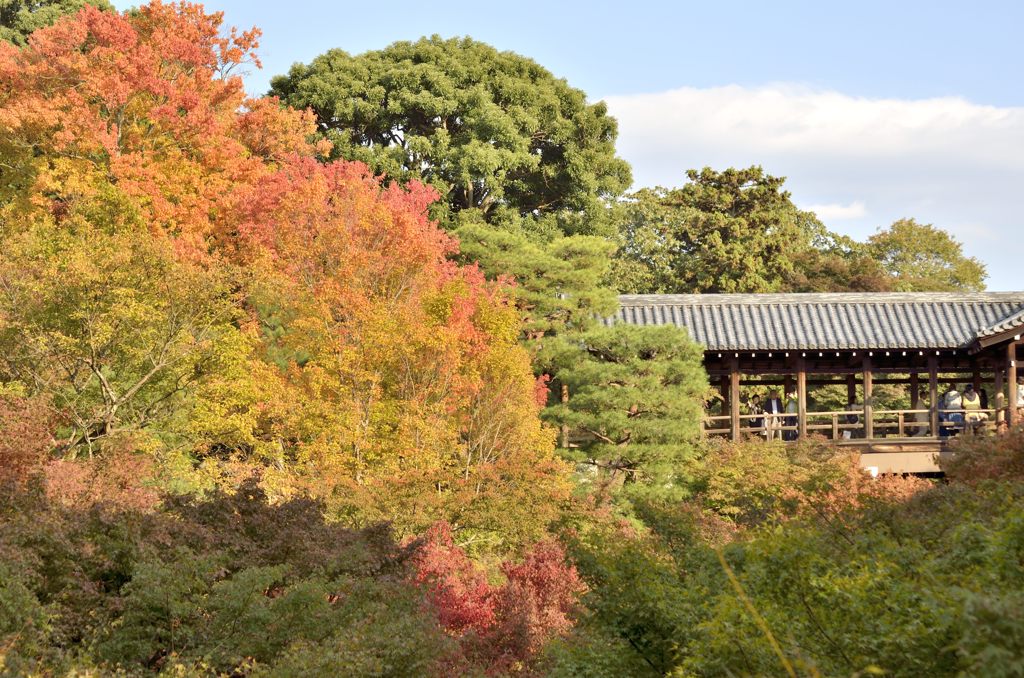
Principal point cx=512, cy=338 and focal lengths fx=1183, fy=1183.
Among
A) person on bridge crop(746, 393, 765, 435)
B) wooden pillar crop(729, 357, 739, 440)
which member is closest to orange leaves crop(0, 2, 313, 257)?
wooden pillar crop(729, 357, 739, 440)

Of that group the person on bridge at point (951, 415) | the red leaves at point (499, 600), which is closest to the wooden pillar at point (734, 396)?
the person on bridge at point (951, 415)

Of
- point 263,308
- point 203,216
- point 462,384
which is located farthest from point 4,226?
point 462,384

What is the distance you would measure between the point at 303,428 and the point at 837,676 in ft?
42.3

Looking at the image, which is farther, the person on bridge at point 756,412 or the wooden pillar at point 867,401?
the person on bridge at point 756,412

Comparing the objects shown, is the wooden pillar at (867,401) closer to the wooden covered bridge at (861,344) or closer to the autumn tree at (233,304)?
the wooden covered bridge at (861,344)

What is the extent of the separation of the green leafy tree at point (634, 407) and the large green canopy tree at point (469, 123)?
28.1 ft

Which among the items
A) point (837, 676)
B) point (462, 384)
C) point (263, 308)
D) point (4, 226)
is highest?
point (4, 226)

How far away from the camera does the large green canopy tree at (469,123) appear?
28.6 m

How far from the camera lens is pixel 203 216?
20.2 m

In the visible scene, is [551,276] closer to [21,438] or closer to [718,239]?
[21,438]

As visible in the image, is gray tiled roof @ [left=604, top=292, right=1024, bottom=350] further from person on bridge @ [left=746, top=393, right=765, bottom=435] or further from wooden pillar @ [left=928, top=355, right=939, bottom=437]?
person on bridge @ [left=746, top=393, right=765, bottom=435]

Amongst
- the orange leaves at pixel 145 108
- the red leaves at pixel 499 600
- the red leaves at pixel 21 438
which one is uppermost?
the orange leaves at pixel 145 108

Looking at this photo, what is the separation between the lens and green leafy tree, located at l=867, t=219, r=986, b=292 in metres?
41.8

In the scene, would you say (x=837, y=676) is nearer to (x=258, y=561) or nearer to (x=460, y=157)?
(x=258, y=561)
